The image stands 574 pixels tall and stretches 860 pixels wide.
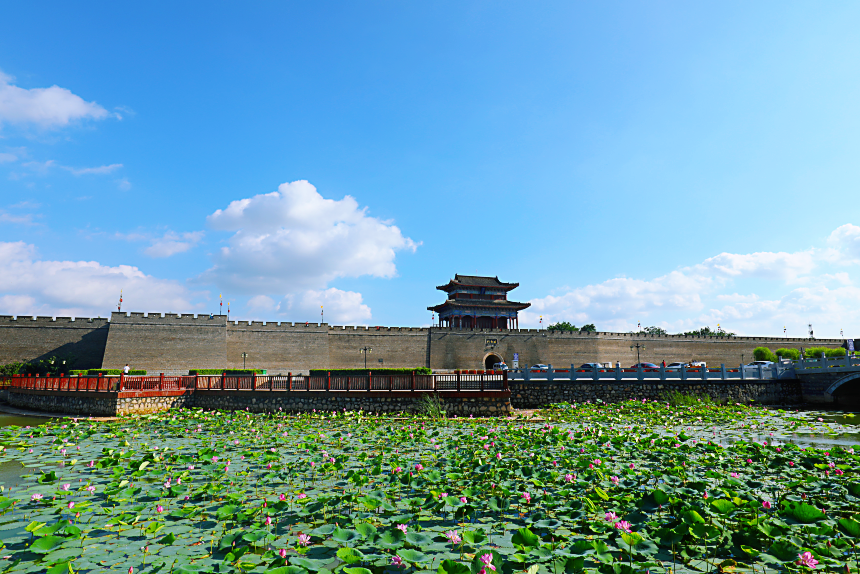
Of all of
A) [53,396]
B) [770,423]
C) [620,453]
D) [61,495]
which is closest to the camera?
[61,495]


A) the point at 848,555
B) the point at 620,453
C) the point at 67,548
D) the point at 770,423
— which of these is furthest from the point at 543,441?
the point at 770,423

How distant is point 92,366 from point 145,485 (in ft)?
93.2

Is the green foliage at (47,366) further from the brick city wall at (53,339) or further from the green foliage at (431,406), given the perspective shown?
the green foliage at (431,406)

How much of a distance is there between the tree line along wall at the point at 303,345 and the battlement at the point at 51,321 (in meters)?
0.05

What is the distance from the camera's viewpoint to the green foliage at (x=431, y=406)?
13.7 meters

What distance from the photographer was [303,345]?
31.6m

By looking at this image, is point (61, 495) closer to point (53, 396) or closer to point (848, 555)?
point (848, 555)

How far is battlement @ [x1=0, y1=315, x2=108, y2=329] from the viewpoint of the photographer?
27.4m

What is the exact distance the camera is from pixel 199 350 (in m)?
29.3

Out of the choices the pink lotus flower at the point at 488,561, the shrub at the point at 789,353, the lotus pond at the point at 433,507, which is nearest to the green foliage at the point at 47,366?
the lotus pond at the point at 433,507

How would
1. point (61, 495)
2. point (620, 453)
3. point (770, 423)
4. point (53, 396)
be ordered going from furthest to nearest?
point (53, 396) < point (770, 423) < point (620, 453) < point (61, 495)

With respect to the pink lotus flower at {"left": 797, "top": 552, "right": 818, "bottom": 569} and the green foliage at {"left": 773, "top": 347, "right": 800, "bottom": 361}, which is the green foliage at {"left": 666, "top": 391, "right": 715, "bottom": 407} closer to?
the pink lotus flower at {"left": 797, "top": 552, "right": 818, "bottom": 569}

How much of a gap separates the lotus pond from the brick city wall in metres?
23.2

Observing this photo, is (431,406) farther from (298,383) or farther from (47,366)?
(47,366)
